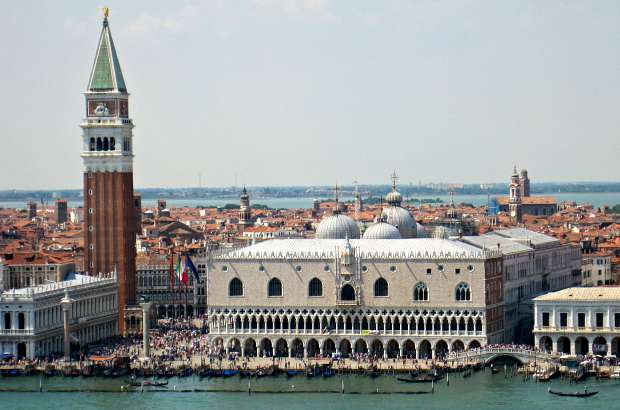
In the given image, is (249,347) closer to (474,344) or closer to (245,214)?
(474,344)

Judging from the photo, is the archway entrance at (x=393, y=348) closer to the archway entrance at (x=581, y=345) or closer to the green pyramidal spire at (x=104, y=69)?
the archway entrance at (x=581, y=345)

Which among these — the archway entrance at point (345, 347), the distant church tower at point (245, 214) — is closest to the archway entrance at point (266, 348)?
the archway entrance at point (345, 347)

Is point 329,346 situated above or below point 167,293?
below

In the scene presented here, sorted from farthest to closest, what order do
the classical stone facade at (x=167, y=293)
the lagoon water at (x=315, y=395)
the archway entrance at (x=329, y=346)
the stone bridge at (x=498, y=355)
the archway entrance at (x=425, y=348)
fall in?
the classical stone facade at (x=167, y=293)
the archway entrance at (x=329, y=346)
the archway entrance at (x=425, y=348)
the stone bridge at (x=498, y=355)
the lagoon water at (x=315, y=395)

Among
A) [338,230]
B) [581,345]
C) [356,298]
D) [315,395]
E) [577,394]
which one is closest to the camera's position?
[577,394]

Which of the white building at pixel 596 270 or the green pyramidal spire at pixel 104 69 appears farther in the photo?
the white building at pixel 596 270

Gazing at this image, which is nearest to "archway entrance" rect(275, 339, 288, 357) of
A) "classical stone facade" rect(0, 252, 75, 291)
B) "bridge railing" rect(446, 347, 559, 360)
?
"bridge railing" rect(446, 347, 559, 360)

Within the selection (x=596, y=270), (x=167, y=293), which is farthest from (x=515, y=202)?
(x=167, y=293)

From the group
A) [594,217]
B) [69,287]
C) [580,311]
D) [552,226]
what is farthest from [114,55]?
[594,217]
